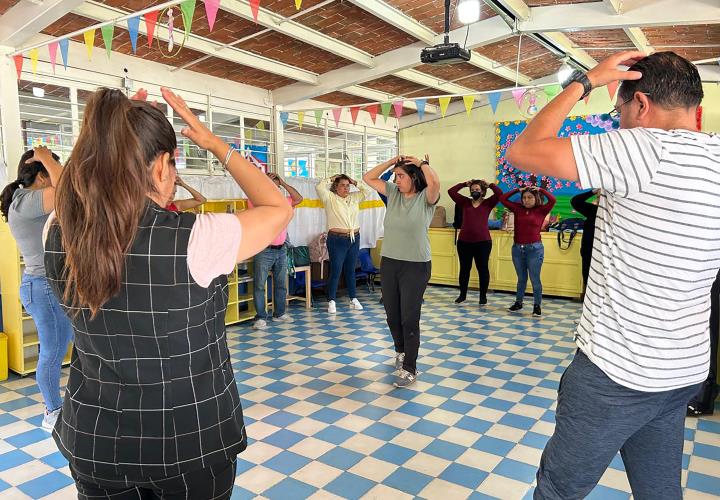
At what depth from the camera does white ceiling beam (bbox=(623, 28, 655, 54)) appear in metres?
6.15

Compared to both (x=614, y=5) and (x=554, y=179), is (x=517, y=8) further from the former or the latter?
(x=554, y=179)

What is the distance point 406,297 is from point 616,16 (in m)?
3.73

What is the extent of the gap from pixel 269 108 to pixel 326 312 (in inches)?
118

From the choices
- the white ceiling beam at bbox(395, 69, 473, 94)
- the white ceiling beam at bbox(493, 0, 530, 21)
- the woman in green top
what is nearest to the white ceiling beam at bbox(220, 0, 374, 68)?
the white ceiling beam at bbox(395, 69, 473, 94)

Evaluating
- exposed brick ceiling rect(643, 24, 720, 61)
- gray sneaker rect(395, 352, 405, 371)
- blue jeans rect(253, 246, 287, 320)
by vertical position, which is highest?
exposed brick ceiling rect(643, 24, 720, 61)

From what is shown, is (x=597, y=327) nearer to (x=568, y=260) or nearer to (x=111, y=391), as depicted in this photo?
(x=111, y=391)

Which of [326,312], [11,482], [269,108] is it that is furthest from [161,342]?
[269,108]

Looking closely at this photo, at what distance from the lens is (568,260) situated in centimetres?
750

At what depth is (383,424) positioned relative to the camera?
3.42 meters

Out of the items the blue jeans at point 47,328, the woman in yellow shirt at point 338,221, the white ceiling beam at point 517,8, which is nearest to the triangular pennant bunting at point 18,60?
the blue jeans at point 47,328

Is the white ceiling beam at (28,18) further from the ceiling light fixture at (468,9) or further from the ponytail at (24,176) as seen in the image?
the ceiling light fixture at (468,9)

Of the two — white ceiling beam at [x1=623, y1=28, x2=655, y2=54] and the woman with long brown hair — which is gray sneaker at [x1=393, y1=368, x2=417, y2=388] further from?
white ceiling beam at [x1=623, y1=28, x2=655, y2=54]

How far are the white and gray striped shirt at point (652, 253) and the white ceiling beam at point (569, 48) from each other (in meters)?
5.52

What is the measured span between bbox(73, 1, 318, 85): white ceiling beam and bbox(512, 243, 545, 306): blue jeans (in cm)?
353
